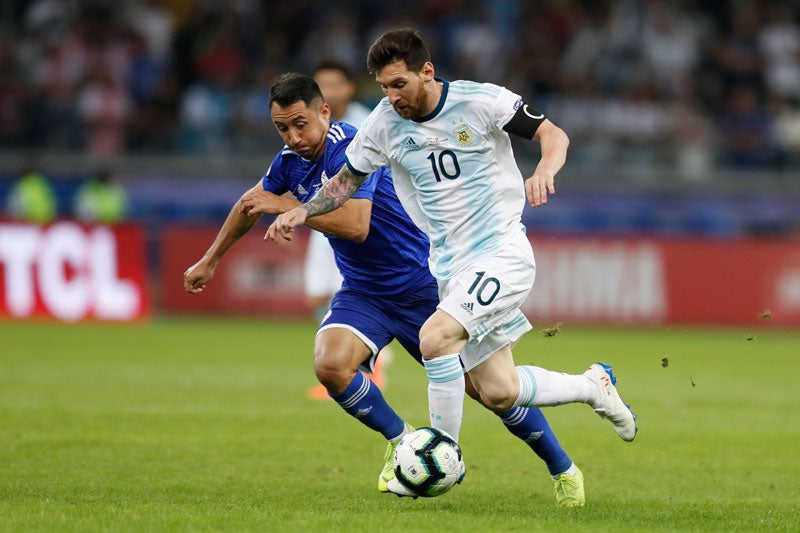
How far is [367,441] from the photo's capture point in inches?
350

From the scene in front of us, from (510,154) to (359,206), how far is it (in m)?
0.82

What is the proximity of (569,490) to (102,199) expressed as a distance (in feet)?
44.8

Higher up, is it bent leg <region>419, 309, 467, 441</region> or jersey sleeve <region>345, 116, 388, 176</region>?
jersey sleeve <region>345, 116, 388, 176</region>

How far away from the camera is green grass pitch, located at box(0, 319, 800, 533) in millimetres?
5828

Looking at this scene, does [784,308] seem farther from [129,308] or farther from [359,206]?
[359,206]

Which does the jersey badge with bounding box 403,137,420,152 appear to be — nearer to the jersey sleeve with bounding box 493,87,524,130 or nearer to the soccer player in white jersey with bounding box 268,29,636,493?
the soccer player in white jersey with bounding box 268,29,636,493

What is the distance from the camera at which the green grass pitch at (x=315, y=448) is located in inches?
229

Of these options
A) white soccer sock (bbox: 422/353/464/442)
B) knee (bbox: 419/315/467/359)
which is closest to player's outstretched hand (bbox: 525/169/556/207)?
knee (bbox: 419/315/467/359)

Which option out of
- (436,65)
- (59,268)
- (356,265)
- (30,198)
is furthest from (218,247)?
(436,65)

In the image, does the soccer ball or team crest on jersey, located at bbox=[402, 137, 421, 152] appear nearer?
the soccer ball

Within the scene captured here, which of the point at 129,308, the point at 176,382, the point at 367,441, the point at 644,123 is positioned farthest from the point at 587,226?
the point at 367,441

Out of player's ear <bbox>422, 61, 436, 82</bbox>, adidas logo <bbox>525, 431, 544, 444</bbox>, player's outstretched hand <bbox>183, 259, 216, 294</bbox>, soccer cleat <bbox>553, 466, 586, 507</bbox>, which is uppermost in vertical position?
player's ear <bbox>422, 61, 436, 82</bbox>

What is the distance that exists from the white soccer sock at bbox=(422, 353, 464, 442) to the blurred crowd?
14456 mm

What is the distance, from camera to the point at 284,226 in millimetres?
5973
